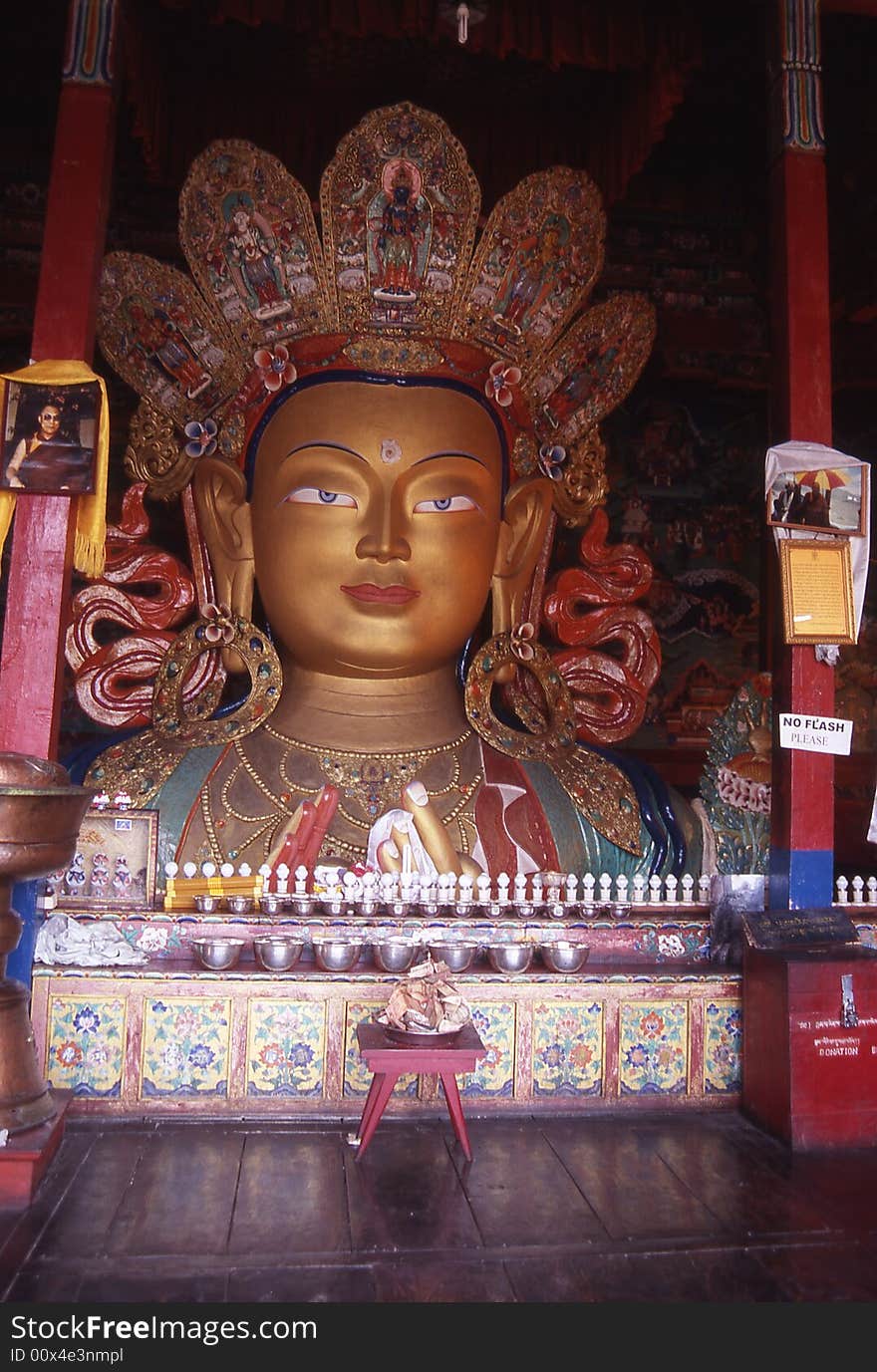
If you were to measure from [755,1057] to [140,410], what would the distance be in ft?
13.0

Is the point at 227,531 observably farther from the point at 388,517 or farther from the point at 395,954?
the point at 395,954

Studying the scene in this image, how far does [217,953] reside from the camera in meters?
3.91

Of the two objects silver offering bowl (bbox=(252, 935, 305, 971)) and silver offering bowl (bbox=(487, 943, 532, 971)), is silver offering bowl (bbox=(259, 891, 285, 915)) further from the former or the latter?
silver offering bowl (bbox=(487, 943, 532, 971))

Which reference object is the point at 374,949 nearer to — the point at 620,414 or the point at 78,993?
the point at 78,993

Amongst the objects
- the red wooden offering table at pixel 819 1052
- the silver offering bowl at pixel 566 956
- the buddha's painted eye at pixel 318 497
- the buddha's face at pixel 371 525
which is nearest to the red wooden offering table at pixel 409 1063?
the silver offering bowl at pixel 566 956

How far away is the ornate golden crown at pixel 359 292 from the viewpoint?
5168 mm

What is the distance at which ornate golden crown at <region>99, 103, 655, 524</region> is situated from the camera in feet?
17.0

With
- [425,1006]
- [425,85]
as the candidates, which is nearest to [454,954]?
[425,1006]

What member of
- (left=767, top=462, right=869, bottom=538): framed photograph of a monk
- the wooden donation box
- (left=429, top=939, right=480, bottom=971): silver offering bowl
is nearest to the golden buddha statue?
(left=429, top=939, right=480, bottom=971): silver offering bowl

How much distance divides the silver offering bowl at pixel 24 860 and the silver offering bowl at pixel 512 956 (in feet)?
5.04

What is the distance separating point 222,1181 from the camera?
3.24m

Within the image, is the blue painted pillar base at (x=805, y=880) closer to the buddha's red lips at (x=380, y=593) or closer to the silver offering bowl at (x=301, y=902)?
the silver offering bowl at (x=301, y=902)

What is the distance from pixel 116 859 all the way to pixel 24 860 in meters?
1.06

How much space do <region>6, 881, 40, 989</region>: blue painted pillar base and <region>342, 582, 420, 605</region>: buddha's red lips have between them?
2.09 m
